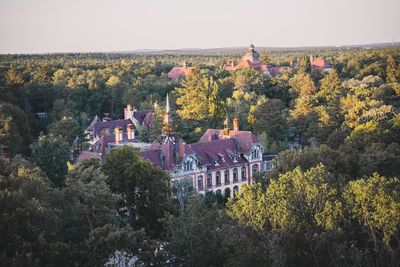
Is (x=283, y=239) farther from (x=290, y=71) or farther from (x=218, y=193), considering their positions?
(x=290, y=71)

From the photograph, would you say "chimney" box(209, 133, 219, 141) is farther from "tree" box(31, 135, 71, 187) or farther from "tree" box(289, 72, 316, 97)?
"tree" box(289, 72, 316, 97)

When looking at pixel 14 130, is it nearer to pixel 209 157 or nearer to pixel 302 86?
pixel 209 157

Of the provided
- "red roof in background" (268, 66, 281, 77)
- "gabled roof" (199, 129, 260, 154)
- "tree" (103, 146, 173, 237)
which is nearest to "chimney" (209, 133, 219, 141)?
"gabled roof" (199, 129, 260, 154)

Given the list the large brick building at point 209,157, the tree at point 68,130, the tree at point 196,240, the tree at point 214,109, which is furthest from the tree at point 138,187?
the tree at point 214,109

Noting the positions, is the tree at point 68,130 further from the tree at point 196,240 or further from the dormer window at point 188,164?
the tree at point 196,240

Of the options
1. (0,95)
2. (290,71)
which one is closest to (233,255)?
(0,95)

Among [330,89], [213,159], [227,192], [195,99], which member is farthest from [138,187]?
[330,89]
